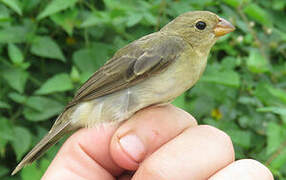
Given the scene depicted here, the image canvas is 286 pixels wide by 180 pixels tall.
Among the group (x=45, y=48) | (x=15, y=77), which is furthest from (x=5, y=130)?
(x=45, y=48)

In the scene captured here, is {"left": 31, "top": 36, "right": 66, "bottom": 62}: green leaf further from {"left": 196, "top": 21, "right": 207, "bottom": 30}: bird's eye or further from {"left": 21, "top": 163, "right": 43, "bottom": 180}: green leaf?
{"left": 196, "top": 21, "right": 207, "bottom": 30}: bird's eye

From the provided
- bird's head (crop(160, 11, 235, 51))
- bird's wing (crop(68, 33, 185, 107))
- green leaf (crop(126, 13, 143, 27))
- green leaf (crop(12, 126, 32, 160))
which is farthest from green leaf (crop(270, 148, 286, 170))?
green leaf (crop(12, 126, 32, 160))

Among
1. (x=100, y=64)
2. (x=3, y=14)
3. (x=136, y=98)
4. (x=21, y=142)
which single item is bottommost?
(x=21, y=142)

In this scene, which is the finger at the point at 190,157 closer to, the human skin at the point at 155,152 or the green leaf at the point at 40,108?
the human skin at the point at 155,152

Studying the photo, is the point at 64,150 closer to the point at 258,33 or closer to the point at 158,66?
the point at 158,66

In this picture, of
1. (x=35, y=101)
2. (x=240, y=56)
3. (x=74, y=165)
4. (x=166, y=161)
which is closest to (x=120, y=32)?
(x=35, y=101)

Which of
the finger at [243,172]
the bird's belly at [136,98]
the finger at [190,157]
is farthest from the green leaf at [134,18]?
the finger at [243,172]

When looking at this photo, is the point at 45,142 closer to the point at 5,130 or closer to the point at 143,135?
the point at 5,130
